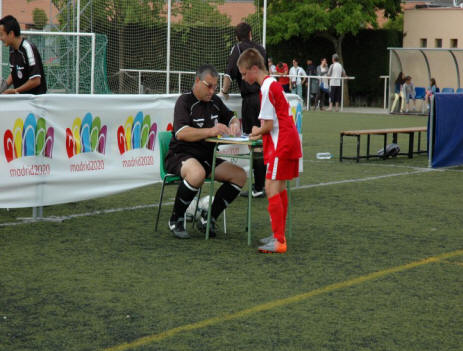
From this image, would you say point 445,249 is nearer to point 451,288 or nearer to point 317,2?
point 451,288

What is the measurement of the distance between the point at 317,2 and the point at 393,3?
135 inches

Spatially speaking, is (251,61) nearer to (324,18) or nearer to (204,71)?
(204,71)

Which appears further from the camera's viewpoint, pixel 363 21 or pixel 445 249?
pixel 363 21

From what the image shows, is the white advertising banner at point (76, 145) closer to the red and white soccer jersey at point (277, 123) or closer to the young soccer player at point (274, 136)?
the young soccer player at point (274, 136)

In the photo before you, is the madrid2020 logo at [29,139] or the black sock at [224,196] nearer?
the black sock at [224,196]

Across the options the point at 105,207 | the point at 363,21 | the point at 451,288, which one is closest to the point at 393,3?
the point at 363,21

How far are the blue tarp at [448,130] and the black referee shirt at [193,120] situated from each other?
252 inches

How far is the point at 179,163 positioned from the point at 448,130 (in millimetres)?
7113

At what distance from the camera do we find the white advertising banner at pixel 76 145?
816 cm

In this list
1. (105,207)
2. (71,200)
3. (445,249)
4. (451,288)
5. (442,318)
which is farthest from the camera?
(105,207)

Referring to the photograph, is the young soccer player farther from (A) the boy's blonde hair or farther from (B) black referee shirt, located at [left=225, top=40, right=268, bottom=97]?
(B) black referee shirt, located at [left=225, top=40, right=268, bottom=97]

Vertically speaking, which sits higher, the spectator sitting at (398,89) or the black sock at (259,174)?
the spectator sitting at (398,89)

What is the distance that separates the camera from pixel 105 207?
30.8ft

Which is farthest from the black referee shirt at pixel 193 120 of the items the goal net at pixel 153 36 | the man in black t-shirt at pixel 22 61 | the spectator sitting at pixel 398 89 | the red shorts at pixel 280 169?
the spectator sitting at pixel 398 89
